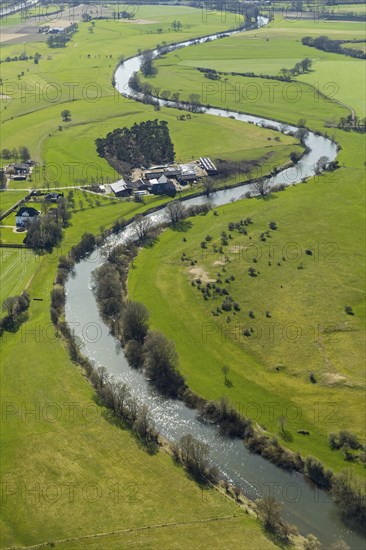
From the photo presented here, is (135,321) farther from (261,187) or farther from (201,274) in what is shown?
(261,187)

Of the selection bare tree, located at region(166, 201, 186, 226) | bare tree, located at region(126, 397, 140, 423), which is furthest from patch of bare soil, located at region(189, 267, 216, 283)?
bare tree, located at region(126, 397, 140, 423)

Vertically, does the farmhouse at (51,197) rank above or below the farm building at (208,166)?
below

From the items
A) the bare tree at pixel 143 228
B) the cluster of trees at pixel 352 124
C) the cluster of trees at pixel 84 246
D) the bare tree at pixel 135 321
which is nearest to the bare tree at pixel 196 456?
the bare tree at pixel 135 321

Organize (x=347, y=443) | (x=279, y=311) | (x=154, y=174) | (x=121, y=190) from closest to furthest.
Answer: (x=347, y=443) < (x=279, y=311) < (x=121, y=190) < (x=154, y=174)

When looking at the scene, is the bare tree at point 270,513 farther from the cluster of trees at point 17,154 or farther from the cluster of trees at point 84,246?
the cluster of trees at point 17,154

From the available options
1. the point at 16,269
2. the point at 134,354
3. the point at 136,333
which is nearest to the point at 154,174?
the point at 16,269
